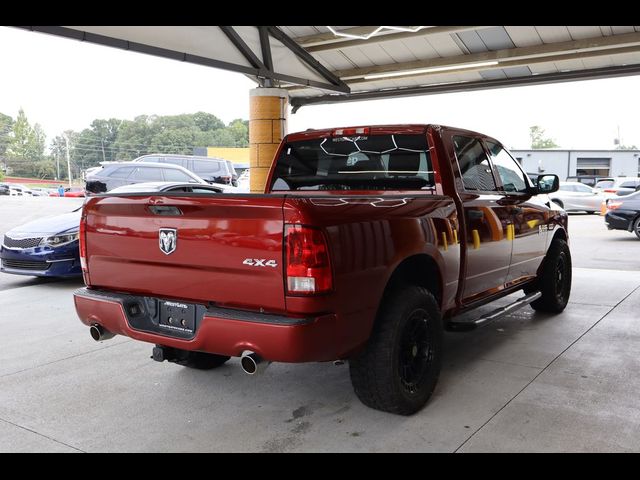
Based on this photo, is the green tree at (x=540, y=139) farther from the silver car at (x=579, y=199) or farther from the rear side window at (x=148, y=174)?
the rear side window at (x=148, y=174)

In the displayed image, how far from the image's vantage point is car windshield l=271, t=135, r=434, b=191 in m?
4.11

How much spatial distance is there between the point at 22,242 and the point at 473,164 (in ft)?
20.4

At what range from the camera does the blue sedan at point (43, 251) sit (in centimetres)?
746

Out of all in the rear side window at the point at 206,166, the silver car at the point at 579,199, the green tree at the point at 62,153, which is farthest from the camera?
the green tree at the point at 62,153

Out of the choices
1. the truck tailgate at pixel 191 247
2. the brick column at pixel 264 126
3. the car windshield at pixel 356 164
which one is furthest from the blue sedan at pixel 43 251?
the truck tailgate at pixel 191 247

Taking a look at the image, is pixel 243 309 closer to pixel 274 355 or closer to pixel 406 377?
pixel 274 355

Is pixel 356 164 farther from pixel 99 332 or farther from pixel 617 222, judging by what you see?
pixel 617 222

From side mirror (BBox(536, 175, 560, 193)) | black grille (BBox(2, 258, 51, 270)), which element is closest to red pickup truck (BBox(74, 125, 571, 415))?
side mirror (BBox(536, 175, 560, 193))

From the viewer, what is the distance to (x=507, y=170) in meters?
5.16

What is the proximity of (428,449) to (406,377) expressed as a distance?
1.70ft

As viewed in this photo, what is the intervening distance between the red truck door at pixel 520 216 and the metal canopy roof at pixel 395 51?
12.4ft

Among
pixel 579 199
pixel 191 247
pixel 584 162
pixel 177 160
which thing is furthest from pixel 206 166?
pixel 584 162

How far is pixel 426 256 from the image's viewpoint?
3.52m
